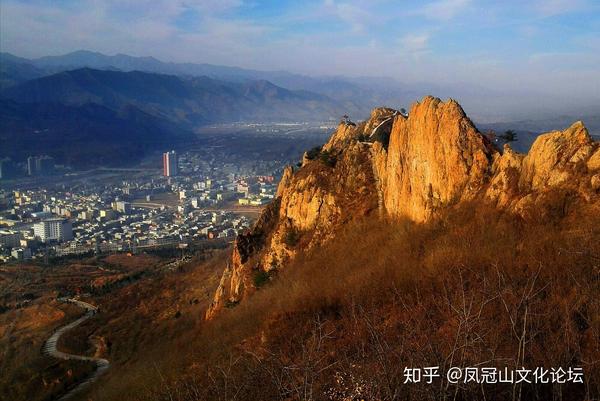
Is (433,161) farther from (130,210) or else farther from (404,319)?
(130,210)

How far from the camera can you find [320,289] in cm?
1449

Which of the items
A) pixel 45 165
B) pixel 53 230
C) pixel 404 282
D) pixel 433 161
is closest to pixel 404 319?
pixel 404 282

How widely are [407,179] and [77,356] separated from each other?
1698cm

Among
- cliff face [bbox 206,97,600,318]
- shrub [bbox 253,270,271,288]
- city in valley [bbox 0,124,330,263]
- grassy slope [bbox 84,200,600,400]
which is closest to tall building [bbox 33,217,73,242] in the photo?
city in valley [bbox 0,124,330,263]

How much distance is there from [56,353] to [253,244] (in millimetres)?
10698

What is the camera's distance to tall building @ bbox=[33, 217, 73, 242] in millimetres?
65000

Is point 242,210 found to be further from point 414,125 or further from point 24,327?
point 414,125

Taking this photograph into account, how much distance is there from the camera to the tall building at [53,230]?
65000mm

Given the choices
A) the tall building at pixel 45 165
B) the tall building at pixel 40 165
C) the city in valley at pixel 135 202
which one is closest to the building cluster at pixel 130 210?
the city in valley at pixel 135 202

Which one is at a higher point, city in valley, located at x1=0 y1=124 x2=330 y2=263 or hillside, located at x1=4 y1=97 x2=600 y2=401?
hillside, located at x1=4 y1=97 x2=600 y2=401

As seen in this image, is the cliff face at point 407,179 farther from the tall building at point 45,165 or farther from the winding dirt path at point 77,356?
the tall building at point 45,165

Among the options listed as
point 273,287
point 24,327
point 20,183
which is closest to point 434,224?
point 273,287

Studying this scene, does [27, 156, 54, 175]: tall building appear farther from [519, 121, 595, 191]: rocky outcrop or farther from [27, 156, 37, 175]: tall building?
[519, 121, 595, 191]: rocky outcrop

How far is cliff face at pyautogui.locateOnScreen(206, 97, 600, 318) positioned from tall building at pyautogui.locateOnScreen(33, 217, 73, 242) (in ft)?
158
